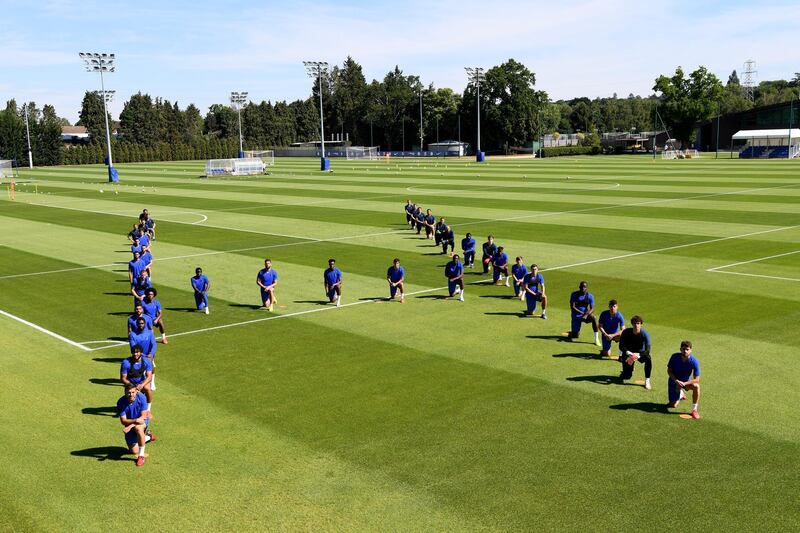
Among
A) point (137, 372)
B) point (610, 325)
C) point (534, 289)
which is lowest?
point (610, 325)

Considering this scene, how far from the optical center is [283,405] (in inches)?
Result: 582

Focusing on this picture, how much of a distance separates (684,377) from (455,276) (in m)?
10.2

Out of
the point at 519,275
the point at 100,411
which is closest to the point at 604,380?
the point at 519,275

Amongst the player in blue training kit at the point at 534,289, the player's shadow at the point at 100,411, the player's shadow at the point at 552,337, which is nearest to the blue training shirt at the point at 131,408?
the player's shadow at the point at 100,411

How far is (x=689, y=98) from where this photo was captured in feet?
495

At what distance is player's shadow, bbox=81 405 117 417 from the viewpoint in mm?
14656

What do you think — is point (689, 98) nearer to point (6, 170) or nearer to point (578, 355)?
point (6, 170)

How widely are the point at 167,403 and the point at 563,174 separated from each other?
7294cm

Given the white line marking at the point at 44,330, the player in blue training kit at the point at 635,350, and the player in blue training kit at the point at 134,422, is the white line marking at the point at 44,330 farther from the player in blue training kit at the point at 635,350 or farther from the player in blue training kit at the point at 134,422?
the player in blue training kit at the point at 635,350

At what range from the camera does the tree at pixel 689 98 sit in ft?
490

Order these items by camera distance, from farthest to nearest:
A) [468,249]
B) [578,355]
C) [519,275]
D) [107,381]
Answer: [468,249] → [519,275] → [578,355] → [107,381]

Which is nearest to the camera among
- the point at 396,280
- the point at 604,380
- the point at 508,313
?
the point at 604,380

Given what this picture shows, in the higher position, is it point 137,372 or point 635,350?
point 137,372

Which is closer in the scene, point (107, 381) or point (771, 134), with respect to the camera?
point (107, 381)
